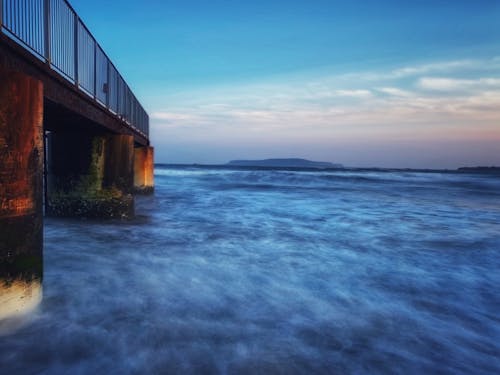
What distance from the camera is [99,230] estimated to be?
8508 millimetres

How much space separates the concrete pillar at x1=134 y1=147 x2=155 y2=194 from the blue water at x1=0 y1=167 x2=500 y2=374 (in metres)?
10.4

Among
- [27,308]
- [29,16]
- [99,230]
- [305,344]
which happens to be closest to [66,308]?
[27,308]

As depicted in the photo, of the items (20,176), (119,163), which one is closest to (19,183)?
(20,176)

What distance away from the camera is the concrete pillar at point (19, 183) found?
317 cm

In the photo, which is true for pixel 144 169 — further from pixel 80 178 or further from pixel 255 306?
pixel 255 306

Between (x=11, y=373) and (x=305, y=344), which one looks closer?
(x=11, y=373)

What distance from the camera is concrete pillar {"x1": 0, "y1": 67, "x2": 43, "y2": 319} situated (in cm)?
317

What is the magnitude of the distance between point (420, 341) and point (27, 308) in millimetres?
4078

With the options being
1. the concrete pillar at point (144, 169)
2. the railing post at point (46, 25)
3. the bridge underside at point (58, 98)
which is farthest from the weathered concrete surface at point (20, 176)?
the concrete pillar at point (144, 169)

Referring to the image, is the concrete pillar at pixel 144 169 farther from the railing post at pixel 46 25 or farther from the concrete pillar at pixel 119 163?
the railing post at pixel 46 25

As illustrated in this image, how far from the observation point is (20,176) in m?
3.31

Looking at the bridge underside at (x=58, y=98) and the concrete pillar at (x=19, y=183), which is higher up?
the bridge underside at (x=58, y=98)

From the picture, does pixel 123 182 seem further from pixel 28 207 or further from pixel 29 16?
pixel 28 207

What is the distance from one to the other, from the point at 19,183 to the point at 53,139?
273 inches
